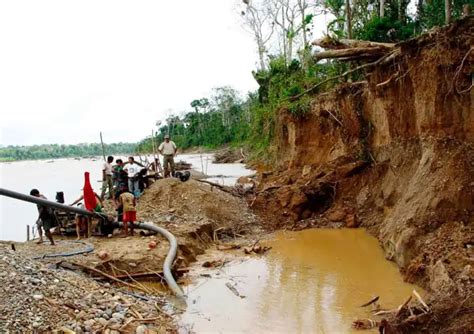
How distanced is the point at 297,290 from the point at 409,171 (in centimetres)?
499

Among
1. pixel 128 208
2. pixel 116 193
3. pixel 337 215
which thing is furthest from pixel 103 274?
pixel 337 215

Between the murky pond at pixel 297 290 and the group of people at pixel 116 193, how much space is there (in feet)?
8.28

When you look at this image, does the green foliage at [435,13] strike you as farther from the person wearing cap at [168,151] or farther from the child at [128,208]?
the child at [128,208]

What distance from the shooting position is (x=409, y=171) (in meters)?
11.3

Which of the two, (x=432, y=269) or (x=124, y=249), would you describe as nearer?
(x=432, y=269)

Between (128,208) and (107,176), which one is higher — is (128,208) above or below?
below

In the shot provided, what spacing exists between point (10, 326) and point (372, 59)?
10861mm

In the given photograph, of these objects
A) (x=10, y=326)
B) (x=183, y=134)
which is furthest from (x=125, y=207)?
(x=183, y=134)

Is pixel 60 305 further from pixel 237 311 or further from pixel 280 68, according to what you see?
pixel 280 68

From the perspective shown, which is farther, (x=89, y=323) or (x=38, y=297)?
(x=38, y=297)

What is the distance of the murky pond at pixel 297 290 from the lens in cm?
690

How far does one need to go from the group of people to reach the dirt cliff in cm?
403

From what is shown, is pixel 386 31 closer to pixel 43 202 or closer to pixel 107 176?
pixel 107 176

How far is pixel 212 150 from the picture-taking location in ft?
201
